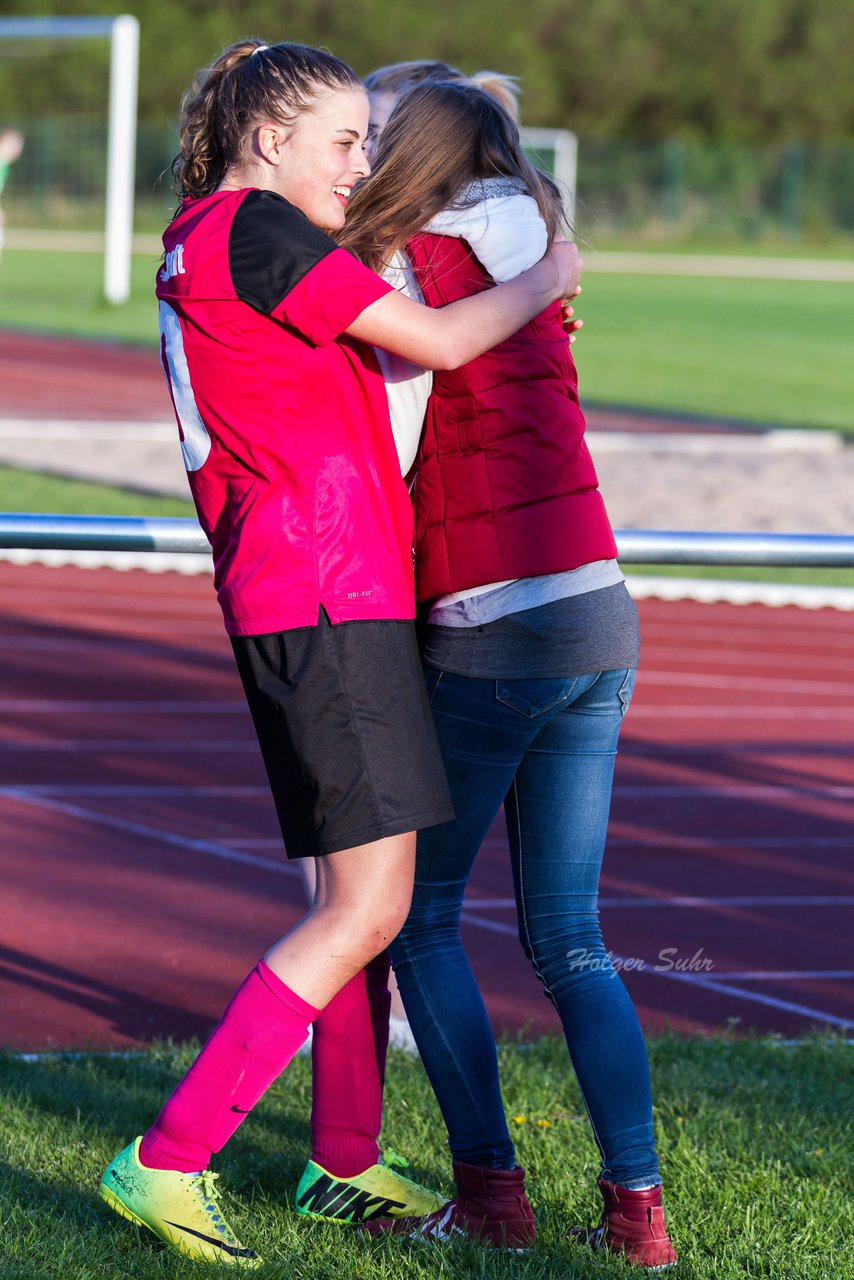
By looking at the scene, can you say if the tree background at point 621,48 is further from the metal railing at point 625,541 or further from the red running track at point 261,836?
the metal railing at point 625,541

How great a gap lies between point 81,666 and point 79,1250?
476 cm

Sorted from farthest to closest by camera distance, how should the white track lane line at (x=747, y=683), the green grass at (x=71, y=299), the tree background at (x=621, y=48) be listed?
1. the tree background at (x=621, y=48)
2. the green grass at (x=71, y=299)
3. the white track lane line at (x=747, y=683)

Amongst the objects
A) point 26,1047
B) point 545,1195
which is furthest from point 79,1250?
point 26,1047

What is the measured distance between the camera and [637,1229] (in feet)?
8.27

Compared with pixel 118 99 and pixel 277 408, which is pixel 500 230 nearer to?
pixel 277 408

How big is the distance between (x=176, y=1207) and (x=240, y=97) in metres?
1.52

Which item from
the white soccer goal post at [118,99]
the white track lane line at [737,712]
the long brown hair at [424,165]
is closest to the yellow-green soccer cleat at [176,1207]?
the long brown hair at [424,165]

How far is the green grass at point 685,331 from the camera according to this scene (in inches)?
671

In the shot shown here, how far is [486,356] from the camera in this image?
2.40 metres

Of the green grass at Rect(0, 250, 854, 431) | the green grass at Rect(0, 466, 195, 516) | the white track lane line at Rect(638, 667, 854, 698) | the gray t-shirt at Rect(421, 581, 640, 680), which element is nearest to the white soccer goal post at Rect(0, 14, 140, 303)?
the green grass at Rect(0, 250, 854, 431)

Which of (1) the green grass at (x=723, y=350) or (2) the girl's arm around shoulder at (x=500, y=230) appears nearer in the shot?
(2) the girl's arm around shoulder at (x=500, y=230)

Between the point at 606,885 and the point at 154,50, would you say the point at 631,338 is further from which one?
the point at 154,50

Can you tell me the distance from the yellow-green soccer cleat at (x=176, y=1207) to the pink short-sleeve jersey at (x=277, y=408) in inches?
30.1

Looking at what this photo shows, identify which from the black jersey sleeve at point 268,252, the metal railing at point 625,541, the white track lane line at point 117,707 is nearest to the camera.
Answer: the black jersey sleeve at point 268,252
